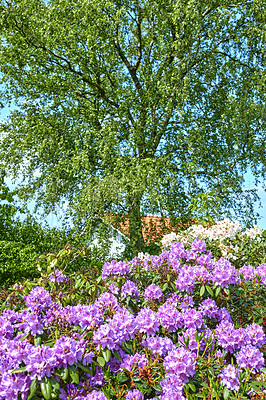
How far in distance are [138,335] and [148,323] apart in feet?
0.35

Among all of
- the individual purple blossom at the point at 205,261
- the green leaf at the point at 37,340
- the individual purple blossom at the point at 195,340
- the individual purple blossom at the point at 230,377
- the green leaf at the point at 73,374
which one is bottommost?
the green leaf at the point at 73,374

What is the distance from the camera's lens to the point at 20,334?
2.50m

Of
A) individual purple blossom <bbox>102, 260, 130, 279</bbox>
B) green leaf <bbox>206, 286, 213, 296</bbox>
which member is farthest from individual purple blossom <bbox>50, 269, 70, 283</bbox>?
green leaf <bbox>206, 286, 213, 296</bbox>

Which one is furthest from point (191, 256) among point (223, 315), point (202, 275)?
point (223, 315)

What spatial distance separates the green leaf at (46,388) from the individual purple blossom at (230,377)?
1.01 metres

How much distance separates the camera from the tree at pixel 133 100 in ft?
28.3

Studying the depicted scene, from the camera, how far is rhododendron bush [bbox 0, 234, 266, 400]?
2176mm

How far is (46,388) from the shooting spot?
6.66 feet

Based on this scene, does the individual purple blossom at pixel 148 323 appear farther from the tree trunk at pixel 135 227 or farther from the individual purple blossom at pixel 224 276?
the tree trunk at pixel 135 227

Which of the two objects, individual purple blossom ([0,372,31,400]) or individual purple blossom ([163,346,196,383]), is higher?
individual purple blossom ([163,346,196,383])

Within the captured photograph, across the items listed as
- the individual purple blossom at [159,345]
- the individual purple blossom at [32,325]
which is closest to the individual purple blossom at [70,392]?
the individual purple blossom at [32,325]

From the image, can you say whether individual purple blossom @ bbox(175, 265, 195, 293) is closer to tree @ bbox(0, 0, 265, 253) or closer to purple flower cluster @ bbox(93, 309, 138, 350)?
purple flower cluster @ bbox(93, 309, 138, 350)

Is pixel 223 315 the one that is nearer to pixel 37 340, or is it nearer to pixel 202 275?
pixel 202 275

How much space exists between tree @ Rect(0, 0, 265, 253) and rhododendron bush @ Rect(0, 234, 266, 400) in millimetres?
4862
